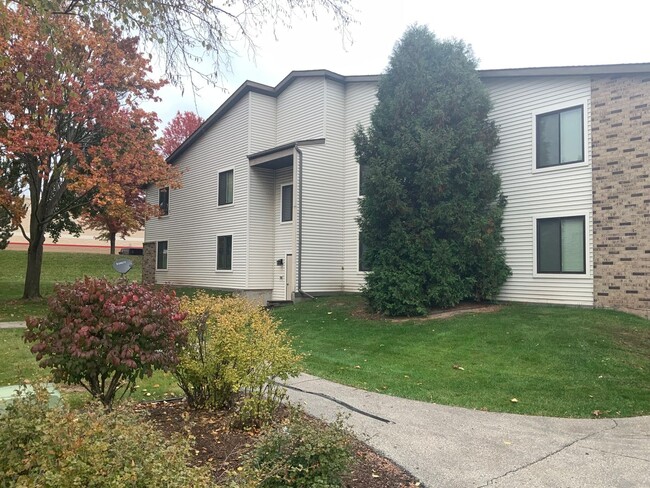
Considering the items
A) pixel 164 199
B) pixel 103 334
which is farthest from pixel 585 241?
pixel 164 199

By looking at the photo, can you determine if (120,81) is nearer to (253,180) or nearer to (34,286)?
(253,180)

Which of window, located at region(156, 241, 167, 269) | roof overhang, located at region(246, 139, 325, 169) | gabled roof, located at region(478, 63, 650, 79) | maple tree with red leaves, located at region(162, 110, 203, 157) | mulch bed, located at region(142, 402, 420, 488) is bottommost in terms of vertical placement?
mulch bed, located at region(142, 402, 420, 488)

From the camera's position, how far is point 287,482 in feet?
10.8

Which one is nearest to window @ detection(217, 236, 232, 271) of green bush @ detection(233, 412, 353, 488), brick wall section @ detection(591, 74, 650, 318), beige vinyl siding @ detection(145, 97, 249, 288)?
beige vinyl siding @ detection(145, 97, 249, 288)

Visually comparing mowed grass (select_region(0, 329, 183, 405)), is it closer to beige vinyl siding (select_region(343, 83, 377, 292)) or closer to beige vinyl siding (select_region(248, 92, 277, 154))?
beige vinyl siding (select_region(343, 83, 377, 292))

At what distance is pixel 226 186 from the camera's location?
2169 centimetres

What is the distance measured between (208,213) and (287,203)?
459 centimetres

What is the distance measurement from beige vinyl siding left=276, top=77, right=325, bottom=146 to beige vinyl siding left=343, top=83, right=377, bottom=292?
1.13 m

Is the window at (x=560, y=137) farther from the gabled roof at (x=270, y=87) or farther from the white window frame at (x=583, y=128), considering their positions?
the gabled roof at (x=270, y=87)

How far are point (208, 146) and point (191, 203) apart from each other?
2.89m

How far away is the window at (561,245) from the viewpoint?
43.1 ft

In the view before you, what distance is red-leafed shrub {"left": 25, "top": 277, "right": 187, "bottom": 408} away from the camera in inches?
175

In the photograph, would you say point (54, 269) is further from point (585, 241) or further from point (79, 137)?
point (585, 241)

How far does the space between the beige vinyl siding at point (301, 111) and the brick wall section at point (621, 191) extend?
9451 millimetres
